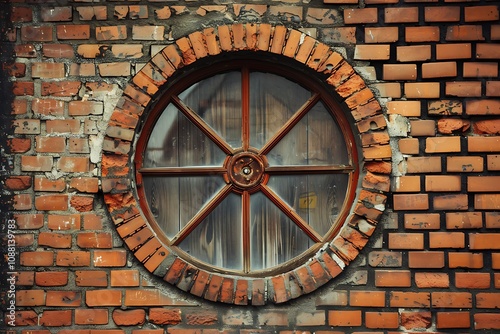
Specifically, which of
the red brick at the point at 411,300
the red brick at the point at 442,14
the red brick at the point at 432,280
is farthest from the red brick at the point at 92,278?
the red brick at the point at 442,14

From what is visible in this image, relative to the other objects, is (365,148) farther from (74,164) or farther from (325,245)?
(74,164)

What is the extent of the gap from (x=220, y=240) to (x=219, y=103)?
68 centimetres

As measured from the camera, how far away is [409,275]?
114 inches


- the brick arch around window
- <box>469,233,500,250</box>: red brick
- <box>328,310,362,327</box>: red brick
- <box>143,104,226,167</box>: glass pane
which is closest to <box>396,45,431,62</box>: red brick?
the brick arch around window

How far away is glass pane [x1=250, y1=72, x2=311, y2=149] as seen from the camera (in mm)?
3096

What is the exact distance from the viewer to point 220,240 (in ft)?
10.0

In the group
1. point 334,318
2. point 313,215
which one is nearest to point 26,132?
point 313,215

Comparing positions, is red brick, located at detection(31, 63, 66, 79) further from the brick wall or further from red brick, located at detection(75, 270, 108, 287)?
red brick, located at detection(75, 270, 108, 287)

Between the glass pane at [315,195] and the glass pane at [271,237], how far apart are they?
0.07 meters

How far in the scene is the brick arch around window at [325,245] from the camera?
2.89m

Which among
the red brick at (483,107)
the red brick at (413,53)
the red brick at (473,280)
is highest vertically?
the red brick at (413,53)

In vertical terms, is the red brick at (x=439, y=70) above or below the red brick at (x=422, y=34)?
below

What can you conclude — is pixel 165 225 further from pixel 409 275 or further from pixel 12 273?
pixel 409 275

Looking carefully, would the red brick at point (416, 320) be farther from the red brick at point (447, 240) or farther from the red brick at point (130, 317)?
the red brick at point (130, 317)
